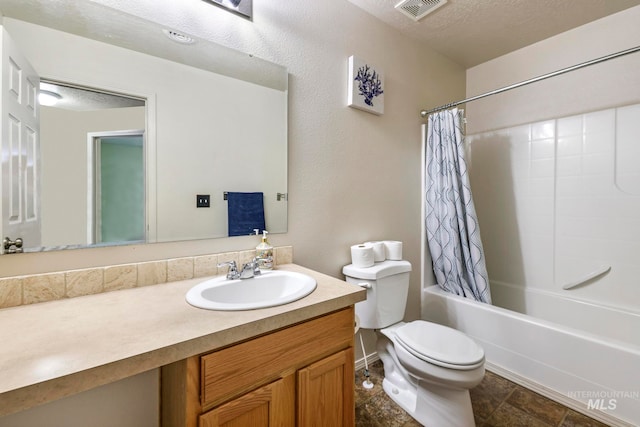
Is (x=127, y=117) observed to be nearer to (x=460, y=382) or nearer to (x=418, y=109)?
(x=460, y=382)

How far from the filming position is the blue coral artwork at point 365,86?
66.4 inches

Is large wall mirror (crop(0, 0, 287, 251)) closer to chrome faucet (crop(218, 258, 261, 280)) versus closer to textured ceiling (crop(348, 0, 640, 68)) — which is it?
chrome faucet (crop(218, 258, 261, 280))

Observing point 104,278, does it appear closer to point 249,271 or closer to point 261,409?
point 249,271

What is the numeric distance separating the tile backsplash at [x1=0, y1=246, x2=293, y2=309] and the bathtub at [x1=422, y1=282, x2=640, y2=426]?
161cm

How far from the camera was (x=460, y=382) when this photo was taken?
119 cm

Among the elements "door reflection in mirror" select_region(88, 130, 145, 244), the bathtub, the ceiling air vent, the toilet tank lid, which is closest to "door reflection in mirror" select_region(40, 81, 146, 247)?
"door reflection in mirror" select_region(88, 130, 145, 244)

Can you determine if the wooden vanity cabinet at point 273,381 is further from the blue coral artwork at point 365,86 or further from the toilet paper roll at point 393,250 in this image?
the blue coral artwork at point 365,86

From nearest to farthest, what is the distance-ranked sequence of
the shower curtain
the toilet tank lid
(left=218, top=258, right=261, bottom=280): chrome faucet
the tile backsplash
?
the tile backsplash, (left=218, top=258, right=261, bottom=280): chrome faucet, the toilet tank lid, the shower curtain

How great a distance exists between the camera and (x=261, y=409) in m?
0.80

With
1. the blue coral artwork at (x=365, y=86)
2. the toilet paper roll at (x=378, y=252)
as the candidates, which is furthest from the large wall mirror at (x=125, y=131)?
the toilet paper roll at (x=378, y=252)

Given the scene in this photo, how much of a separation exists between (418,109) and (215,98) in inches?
61.9

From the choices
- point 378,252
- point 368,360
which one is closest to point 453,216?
point 378,252

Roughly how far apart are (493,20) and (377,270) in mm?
1915

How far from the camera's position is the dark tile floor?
138cm
